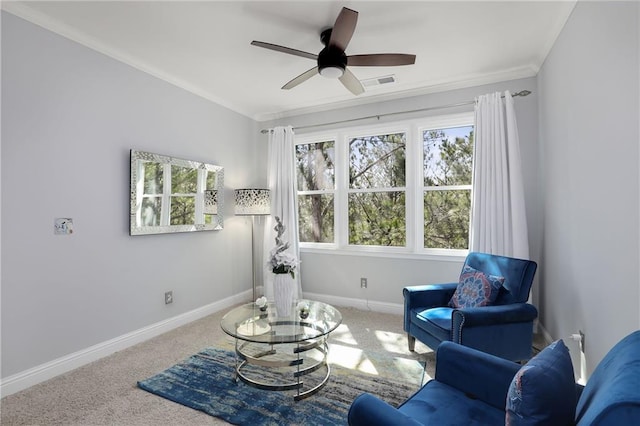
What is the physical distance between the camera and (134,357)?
2.69 meters

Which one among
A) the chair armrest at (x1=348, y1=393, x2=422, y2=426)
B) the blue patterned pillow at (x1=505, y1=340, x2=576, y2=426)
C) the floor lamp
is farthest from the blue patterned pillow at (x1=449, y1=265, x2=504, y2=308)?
the floor lamp

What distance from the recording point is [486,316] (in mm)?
2148

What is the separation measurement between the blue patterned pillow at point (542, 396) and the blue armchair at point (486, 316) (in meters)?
1.12

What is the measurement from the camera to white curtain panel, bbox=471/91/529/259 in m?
3.04

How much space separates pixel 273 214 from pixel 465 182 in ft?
7.79

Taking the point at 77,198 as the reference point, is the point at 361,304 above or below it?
below

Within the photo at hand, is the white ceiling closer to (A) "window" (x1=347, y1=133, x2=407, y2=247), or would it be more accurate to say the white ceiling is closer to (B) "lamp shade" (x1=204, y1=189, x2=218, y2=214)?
(A) "window" (x1=347, y1=133, x2=407, y2=247)

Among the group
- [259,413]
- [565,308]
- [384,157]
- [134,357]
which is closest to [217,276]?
[134,357]

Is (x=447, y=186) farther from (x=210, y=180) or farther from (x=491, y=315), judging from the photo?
(x=210, y=180)

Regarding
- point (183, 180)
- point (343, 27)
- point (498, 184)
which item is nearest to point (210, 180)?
point (183, 180)

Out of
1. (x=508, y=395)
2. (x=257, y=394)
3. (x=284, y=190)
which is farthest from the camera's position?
(x=284, y=190)

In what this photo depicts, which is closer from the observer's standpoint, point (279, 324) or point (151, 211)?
point (279, 324)

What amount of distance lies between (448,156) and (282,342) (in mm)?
2751

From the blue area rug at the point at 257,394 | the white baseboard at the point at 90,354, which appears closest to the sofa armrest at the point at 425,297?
the blue area rug at the point at 257,394
